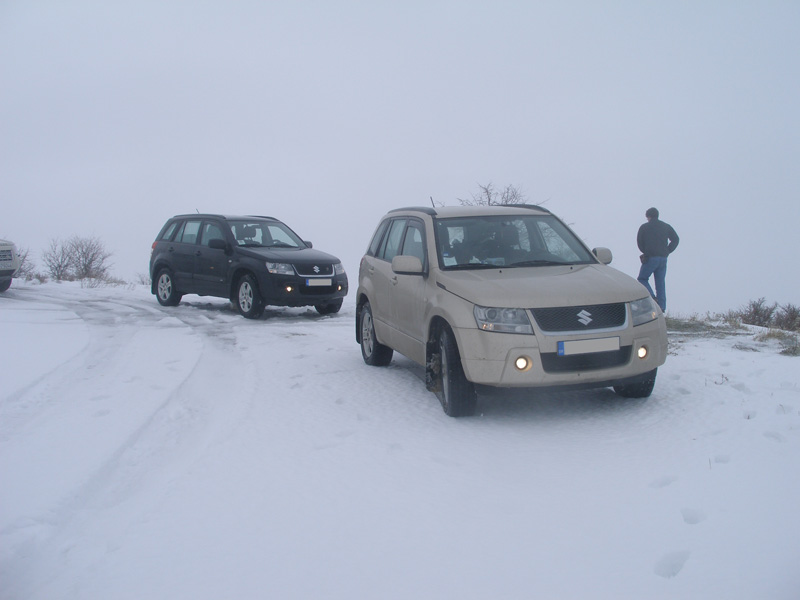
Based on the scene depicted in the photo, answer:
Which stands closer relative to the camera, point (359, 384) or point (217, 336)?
point (359, 384)

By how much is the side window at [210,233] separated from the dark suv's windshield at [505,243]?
7020 mm

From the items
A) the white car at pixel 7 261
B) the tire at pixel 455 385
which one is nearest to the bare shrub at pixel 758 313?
the tire at pixel 455 385

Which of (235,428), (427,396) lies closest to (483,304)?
(427,396)

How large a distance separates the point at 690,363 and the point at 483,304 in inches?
130

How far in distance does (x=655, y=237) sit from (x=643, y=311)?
6645 millimetres

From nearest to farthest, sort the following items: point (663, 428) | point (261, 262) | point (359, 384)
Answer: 1. point (663, 428)
2. point (359, 384)
3. point (261, 262)

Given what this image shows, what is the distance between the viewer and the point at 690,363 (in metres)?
7.55

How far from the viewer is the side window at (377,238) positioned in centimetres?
807

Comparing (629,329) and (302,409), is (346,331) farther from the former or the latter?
(629,329)

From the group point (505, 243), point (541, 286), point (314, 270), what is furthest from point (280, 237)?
point (541, 286)

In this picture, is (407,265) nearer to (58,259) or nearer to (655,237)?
(655,237)

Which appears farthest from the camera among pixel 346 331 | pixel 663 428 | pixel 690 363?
pixel 346 331

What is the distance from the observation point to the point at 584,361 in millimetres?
5305

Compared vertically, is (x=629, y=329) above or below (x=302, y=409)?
above
